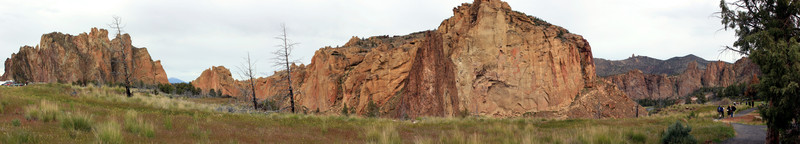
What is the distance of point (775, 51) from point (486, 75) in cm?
5650

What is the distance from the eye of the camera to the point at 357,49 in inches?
3012

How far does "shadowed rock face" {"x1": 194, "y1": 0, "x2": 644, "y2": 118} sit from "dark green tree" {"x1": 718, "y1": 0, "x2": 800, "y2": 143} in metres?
51.8

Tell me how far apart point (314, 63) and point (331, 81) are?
332 inches

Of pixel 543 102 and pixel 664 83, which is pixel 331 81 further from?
pixel 664 83

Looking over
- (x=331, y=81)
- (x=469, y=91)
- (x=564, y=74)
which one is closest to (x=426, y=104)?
(x=469, y=91)

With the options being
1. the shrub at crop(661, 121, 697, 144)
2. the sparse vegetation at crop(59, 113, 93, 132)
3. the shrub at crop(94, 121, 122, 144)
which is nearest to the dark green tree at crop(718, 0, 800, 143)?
the shrub at crop(661, 121, 697, 144)

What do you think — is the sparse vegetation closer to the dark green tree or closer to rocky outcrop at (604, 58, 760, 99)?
the dark green tree

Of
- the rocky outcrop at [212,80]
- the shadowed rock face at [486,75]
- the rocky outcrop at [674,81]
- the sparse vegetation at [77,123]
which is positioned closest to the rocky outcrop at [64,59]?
the rocky outcrop at [212,80]

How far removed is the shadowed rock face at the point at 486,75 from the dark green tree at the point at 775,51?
51.8 meters

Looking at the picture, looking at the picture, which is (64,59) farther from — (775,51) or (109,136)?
(775,51)

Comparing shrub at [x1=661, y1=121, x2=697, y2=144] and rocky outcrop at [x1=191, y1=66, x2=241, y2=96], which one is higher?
rocky outcrop at [x1=191, y1=66, x2=241, y2=96]

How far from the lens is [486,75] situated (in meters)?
65.5

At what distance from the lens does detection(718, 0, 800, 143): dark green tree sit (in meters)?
9.09

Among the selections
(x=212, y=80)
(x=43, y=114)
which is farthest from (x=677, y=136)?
(x=212, y=80)
